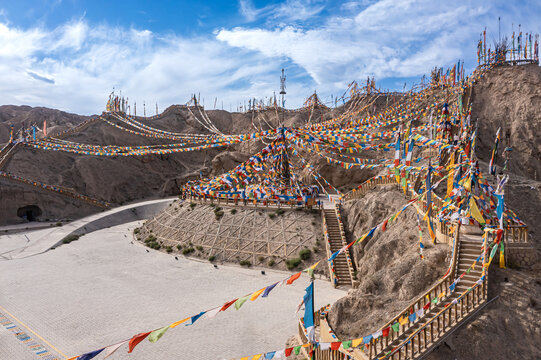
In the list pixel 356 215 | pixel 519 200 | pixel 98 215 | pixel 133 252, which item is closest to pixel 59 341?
pixel 133 252

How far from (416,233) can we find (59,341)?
1531 centimetres

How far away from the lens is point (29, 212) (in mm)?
44281

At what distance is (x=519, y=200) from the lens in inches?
800

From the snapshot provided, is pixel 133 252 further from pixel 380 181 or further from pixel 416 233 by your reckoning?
pixel 416 233

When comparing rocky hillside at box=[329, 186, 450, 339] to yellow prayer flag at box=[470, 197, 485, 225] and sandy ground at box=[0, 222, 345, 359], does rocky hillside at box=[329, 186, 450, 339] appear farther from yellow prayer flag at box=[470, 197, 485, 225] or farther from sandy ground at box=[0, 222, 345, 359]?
sandy ground at box=[0, 222, 345, 359]

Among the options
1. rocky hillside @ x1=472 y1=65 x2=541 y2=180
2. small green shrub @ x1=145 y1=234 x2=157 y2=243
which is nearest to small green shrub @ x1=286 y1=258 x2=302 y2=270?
small green shrub @ x1=145 y1=234 x2=157 y2=243

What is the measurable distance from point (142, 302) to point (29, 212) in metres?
32.8

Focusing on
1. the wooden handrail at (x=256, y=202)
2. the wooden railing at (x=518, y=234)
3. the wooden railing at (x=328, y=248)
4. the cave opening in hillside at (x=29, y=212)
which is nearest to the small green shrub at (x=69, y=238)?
the cave opening in hillside at (x=29, y=212)

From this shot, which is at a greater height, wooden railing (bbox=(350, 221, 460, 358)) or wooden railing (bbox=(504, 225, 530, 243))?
wooden railing (bbox=(504, 225, 530, 243))

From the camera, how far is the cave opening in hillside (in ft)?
142

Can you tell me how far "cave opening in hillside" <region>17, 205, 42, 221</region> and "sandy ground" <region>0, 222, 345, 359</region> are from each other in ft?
56.7

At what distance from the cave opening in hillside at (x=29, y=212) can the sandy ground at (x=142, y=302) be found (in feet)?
56.7

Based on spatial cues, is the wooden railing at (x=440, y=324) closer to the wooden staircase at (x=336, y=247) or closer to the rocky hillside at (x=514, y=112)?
the wooden staircase at (x=336, y=247)

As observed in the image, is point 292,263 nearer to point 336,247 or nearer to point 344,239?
point 336,247
